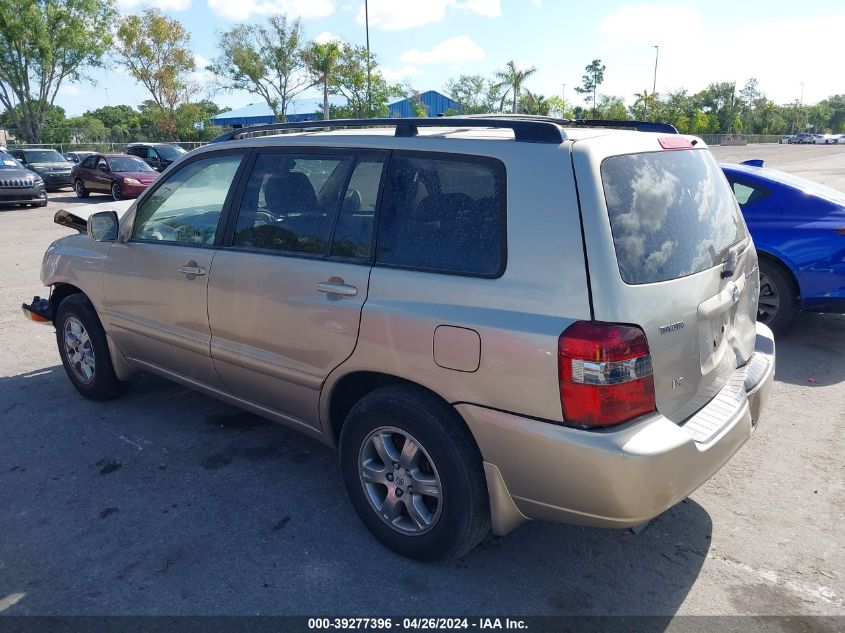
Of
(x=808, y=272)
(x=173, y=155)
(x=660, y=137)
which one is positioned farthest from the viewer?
(x=173, y=155)

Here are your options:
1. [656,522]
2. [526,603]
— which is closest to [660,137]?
[656,522]

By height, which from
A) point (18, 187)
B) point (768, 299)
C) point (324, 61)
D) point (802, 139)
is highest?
point (324, 61)

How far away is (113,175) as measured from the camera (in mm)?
20188

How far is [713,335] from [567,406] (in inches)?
34.1

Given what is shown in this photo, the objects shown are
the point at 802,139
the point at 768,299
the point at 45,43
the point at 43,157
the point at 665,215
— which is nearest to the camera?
the point at 665,215

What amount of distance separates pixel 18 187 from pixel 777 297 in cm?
1917

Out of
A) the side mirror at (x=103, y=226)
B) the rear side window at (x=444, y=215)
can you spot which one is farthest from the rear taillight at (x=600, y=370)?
the side mirror at (x=103, y=226)

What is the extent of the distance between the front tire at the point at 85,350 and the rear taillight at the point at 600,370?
3.52 m

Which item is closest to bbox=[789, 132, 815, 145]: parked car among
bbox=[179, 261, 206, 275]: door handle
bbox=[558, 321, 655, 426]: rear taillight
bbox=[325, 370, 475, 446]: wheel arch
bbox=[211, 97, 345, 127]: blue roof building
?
bbox=[211, 97, 345, 127]: blue roof building

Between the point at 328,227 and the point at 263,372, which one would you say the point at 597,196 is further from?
the point at 263,372

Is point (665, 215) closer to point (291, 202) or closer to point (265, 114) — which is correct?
point (291, 202)

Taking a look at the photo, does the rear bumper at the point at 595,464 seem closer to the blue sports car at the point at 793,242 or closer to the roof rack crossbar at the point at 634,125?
the roof rack crossbar at the point at 634,125

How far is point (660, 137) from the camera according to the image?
2941 millimetres

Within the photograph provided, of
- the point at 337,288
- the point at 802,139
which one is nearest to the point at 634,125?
the point at 337,288
